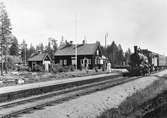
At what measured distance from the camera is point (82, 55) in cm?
5200

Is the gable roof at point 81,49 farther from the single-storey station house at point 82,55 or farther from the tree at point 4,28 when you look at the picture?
the tree at point 4,28

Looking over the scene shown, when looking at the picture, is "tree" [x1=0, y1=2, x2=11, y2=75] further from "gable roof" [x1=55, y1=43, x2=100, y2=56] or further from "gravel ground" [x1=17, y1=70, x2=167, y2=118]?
"gravel ground" [x1=17, y1=70, x2=167, y2=118]

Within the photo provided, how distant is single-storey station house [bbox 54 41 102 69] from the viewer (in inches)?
2018

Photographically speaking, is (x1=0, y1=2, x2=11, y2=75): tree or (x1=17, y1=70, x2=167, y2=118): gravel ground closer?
(x1=17, y1=70, x2=167, y2=118): gravel ground

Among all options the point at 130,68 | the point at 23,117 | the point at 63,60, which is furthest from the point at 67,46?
the point at 23,117

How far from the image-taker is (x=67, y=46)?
57.1 meters

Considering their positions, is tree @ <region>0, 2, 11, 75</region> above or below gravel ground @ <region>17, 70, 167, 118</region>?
above

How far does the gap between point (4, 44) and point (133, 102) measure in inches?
1648

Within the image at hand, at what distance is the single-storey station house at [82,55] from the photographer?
5125 centimetres

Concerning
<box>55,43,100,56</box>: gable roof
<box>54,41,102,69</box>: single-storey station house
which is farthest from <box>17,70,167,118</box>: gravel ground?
<box>55,43,100,56</box>: gable roof

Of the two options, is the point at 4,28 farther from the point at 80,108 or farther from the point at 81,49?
the point at 80,108

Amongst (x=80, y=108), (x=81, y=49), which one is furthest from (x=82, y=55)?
(x=80, y=108)

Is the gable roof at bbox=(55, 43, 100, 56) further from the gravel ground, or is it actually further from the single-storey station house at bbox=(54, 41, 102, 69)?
the gravel ground

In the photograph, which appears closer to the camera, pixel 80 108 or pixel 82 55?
pixel 80 108
